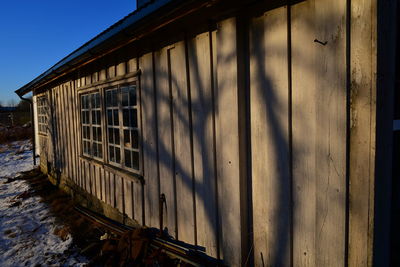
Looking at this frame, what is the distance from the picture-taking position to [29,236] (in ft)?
13.6

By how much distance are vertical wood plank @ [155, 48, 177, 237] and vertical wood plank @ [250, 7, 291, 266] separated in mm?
1150

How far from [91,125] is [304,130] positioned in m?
4.23

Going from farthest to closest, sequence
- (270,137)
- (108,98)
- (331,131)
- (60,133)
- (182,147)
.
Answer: (60,133) < (108,98) < (182,147) < (270,137) < (331,131)

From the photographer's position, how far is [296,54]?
1607 mm

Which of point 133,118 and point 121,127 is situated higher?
point 133,118

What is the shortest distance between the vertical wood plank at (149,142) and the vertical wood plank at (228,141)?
1185 mm

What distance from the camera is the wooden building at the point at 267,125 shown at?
1.36m

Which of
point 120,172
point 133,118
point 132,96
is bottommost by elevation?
point 120,172

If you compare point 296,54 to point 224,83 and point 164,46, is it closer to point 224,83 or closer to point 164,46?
point 224,83

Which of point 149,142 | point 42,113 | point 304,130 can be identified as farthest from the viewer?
point 42,113

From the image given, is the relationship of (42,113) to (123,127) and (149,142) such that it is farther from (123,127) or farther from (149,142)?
(149,142)

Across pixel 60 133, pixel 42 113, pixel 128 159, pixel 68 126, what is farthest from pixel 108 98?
pixel 42 113

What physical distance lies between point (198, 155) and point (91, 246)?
235 cm

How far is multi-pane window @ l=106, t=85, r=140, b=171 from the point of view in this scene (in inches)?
137
